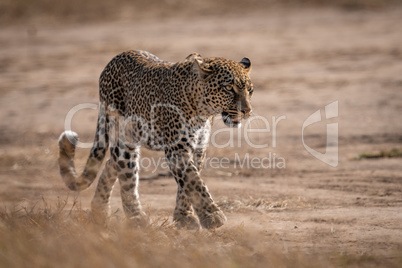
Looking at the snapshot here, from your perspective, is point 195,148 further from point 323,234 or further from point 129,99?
point 323,234

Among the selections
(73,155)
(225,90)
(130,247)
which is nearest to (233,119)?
(225,90)

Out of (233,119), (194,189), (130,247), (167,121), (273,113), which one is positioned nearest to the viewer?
(130,247)

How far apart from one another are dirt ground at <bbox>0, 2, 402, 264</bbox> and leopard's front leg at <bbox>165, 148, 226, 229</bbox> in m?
0.47

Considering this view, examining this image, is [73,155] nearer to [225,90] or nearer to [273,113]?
[225,90]

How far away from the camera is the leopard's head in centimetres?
612

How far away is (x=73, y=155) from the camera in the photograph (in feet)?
23.9

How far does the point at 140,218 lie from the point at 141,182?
229cm

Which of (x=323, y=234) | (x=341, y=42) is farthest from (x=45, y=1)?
(x=323, y=234)

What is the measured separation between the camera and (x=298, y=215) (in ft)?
23.0

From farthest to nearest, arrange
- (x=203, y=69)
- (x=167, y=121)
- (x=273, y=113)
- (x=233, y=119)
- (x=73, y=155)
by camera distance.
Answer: (x=273, y=113) → (x=73, y=155) → (x=167, y=121) → (x=203, y=69) → (x=233, y=119)

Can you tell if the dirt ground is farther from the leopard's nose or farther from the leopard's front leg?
the leopard's nose

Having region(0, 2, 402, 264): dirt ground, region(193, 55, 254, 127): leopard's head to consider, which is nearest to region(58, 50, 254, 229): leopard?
region(193, 55, 254, 127): leopard's head

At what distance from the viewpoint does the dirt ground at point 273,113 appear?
696cm

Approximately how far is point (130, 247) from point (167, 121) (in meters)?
1.54
